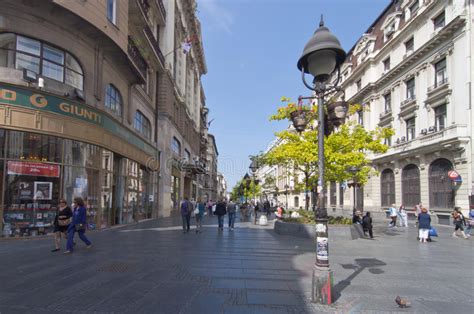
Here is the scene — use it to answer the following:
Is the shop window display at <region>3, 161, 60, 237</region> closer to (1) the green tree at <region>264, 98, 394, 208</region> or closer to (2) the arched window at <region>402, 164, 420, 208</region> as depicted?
(1) the green tree at <region>264, 98, 394, 208</region>

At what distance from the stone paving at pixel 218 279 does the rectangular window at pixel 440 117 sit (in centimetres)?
2017

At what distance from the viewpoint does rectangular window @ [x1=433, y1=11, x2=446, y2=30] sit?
2811 cm

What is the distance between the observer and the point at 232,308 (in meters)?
5.30

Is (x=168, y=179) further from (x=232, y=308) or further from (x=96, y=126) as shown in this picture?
(x=232, y=308)

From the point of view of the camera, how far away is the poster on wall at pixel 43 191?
1296cm

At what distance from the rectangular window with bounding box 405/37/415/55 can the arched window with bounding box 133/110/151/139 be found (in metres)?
26.9

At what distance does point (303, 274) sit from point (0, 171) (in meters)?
11.4

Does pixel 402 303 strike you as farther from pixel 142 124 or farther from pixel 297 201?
pixel 297 201

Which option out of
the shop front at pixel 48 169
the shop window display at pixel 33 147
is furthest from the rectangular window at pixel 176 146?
the shop window display at pixel 33 147

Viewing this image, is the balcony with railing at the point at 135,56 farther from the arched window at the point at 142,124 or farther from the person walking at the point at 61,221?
the person walking at the point at 61,221

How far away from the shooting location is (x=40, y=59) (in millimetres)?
13008

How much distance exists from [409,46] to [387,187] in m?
15.4

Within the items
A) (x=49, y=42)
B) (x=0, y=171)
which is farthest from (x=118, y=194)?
(x=49, y=42)

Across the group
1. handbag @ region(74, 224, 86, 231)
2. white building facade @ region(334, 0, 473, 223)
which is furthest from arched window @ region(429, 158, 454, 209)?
handbag @ region(74, 224, 86, 231)
